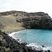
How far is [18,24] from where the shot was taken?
210ft

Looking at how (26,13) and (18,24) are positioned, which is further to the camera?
(26,13)

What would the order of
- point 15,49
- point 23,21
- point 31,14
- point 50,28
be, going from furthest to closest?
point 31,14
point 23,21
point 50,28
point 15,49

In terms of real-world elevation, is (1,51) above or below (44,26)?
above

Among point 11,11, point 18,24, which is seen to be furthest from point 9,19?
point 11,11

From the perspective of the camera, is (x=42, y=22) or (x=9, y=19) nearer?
(x=42, y=22)

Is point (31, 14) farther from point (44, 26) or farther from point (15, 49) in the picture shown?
point (15, 49)

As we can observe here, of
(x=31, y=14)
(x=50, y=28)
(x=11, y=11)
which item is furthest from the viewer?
(x=11, y=11)

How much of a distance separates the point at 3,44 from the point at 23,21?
4828 cm

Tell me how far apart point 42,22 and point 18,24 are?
7.59m

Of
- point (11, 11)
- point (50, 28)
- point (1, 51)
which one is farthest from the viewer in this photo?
point (11, 11)

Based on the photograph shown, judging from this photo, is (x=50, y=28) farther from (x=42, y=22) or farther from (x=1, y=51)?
(x=1, y=51)

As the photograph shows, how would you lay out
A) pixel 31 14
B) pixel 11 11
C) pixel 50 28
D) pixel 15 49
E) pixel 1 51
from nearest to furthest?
1. pixel 1 51
2. pixel 15 49
3. pixel 50 28
4. pixel 31 14
5. pixel 11 11

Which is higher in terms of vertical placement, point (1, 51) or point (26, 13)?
point (1, 51)

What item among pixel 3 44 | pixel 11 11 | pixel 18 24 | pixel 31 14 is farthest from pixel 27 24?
pixel 3 44
